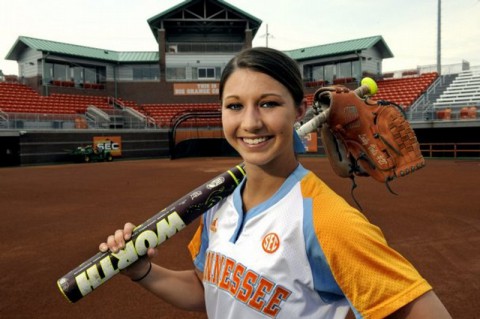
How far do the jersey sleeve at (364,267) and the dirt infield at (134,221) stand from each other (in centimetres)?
260

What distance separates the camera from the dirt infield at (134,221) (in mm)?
3562

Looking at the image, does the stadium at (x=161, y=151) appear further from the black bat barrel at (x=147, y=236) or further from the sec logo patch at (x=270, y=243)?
the sec logo patch at (x=270, y=243)

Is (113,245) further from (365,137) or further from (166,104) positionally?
(166,104)

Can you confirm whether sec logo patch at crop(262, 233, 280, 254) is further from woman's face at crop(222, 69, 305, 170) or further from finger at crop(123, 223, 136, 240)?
finger at crop(123, 223, 136, 240)

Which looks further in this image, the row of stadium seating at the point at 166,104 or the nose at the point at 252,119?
the row of stadium seating at the point at 166,104

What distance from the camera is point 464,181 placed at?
11453 millimetres

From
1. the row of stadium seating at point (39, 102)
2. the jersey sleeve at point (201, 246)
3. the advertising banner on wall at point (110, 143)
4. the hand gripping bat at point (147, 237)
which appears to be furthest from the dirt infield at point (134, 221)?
the row of stadium seating at point (39, 102)

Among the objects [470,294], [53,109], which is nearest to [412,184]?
[470,294]

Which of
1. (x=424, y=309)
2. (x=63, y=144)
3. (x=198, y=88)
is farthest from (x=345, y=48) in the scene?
(x=424, y=309)

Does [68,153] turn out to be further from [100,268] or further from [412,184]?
[100,268]

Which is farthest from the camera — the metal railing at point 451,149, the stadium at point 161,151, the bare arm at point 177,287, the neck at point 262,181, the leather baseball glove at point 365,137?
the metal railing at point 451,149

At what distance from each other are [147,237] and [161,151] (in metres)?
26.5

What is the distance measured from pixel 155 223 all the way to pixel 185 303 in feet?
1.79

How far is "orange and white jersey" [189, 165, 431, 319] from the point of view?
1.09m
